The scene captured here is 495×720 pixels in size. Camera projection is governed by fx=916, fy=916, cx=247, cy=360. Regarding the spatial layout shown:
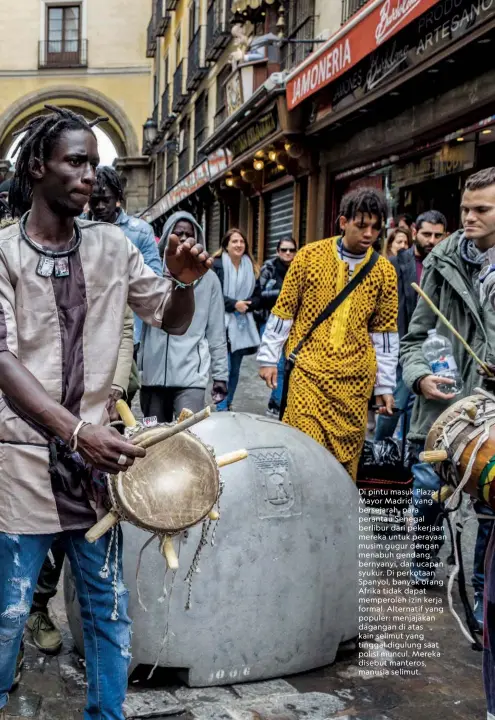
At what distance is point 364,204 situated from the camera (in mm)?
4777

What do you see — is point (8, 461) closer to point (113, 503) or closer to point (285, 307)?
point (113, 503)

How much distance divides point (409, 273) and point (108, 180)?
2.71 metres

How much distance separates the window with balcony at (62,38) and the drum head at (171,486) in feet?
137

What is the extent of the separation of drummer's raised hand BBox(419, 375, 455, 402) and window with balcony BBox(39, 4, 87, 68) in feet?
132

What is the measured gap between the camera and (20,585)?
99.1 inches

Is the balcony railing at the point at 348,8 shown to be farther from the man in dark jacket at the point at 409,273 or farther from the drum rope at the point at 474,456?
the drum rope at the point at 474,456

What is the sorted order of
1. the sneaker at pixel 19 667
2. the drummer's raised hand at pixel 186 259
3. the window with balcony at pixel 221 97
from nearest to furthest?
the drummer's raised hand at pixel 186 259, the sneaker at pixel 19 667, the window with balcony at pixel 221 97

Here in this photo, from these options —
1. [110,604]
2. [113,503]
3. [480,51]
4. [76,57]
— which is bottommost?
[110,604]

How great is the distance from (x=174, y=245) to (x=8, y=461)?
0.75 m

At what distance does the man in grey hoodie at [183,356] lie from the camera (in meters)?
5.32

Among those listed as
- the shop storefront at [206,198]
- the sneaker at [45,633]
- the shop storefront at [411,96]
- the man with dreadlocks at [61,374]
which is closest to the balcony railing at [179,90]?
the shop storefront at [206,198]

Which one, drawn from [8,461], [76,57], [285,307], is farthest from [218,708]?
[76,57]

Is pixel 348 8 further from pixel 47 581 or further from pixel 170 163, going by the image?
pixel 170 163

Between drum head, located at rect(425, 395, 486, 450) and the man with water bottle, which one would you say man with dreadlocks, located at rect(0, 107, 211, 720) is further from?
the man with water bottle
